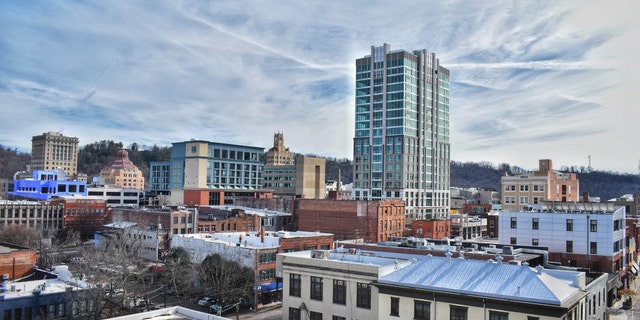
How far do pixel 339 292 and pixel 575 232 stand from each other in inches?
1521

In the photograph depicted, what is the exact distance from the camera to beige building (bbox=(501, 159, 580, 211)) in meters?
114

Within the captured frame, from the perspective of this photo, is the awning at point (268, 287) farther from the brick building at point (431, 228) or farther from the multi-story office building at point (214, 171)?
the multi-story office building at point (214, 171)

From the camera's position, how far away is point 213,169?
144 meters

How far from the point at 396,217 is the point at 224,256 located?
1757 inches

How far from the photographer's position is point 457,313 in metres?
32.9

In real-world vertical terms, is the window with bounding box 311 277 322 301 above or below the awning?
above

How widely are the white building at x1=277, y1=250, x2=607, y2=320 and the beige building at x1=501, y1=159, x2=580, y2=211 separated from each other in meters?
74.4

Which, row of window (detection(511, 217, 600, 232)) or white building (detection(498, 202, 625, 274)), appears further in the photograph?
row of window (detection(511, 217, 600, 232))

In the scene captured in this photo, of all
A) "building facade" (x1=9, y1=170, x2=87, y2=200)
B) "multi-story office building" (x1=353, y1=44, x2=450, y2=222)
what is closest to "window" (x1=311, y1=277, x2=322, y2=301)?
"multi-story office building" (x1=353, y1=44, x2=450, y2=222)

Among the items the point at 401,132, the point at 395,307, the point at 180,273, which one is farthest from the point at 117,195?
the point at 395,307

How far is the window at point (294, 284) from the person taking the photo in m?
41.4

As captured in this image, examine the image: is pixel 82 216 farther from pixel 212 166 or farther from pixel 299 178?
pixel 299 178

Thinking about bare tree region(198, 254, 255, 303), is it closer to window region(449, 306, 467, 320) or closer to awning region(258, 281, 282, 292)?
awning region(258, 281, 282, 292)

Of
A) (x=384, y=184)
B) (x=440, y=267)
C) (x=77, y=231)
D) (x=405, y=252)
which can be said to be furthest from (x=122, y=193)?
(x=440, y=267)
